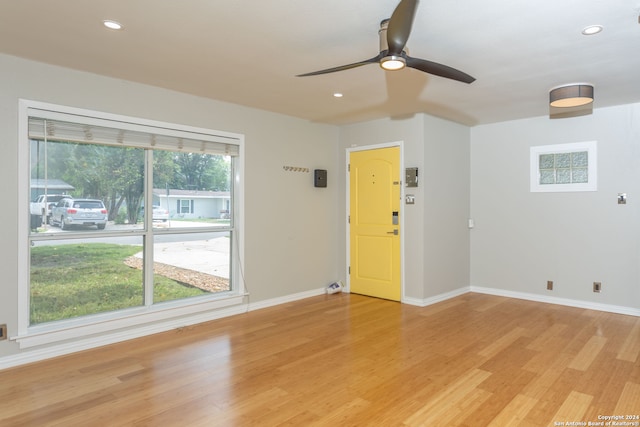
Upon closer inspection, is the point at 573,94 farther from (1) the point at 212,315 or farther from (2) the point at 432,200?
(1) the point at 212,315

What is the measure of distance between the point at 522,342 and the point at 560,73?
8.23 feet

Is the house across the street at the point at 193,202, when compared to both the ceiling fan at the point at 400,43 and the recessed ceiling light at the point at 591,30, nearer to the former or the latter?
the ceiling fan at the point at 400,43

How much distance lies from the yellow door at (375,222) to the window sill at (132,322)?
1882 millimetres

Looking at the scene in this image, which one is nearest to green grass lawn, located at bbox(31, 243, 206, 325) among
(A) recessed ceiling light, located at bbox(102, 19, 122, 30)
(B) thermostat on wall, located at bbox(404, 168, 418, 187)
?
(A) recessed ceiling light, located at bbox(102, 19, 122, 30)

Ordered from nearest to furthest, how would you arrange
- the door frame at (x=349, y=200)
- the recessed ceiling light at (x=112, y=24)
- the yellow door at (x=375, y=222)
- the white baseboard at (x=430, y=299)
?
1. the recessed ceiling light at (x=112, y=24)
2. the white baseboard at (x=430, y=299)
3. the door frame at (x=349, y=200)
4. the yellow door at (x=375, y=222)

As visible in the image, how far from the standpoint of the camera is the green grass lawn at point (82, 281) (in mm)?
3369

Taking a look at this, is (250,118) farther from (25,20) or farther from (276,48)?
(25,20)

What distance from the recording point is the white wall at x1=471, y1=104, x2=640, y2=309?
4566mm

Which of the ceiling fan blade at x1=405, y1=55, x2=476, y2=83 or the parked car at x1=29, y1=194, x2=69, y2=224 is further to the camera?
the parked car at x1=29, y1=194, x2=69, y2=224

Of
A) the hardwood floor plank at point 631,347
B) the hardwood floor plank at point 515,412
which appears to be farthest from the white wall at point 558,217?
the hardwood floor plank at point 515,412

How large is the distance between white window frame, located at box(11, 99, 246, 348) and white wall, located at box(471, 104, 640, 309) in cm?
349

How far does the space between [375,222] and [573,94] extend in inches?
107

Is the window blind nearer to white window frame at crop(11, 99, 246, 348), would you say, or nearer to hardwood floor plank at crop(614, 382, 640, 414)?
white window frame at crop(11, 99, 246, 348)

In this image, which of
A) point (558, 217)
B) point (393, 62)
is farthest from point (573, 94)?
point (393, 62)
